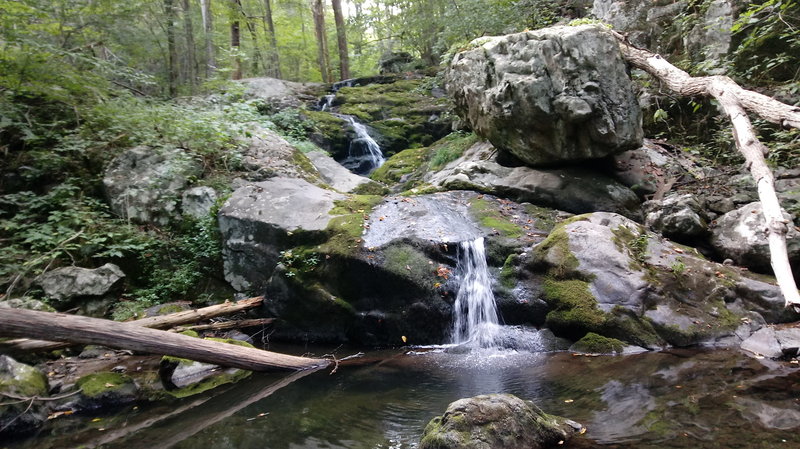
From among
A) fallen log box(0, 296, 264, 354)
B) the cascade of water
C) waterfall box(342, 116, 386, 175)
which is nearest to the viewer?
fallen log box(0, 296, 264, 354)

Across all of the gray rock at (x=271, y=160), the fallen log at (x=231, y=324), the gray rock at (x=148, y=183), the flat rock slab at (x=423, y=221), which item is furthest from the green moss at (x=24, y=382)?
the gray rock at (x=271, y=160)

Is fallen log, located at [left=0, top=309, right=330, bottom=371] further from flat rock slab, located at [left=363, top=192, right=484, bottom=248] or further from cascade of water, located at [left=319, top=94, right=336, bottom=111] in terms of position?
cascade of water, located at [left=319, top=94, right=336, bottom=111]

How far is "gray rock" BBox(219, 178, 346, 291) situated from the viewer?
7410 mm

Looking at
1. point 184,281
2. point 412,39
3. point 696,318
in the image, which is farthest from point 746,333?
point 412,39

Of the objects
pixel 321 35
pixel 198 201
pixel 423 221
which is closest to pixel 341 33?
pixel 321 35

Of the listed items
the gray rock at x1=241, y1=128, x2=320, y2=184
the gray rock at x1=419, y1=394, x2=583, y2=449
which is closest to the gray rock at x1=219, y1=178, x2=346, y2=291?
the gray rock at x1=241, y1=128, x2=320, y2=184

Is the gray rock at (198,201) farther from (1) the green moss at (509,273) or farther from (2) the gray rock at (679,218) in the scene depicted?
(2) the gray rock at (679,218)

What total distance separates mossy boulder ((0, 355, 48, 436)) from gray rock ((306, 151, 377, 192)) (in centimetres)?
677

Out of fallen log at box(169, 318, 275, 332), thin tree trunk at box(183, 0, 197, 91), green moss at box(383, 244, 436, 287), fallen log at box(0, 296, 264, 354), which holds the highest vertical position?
thin tree trunk at box(183, 0, 197, 91)

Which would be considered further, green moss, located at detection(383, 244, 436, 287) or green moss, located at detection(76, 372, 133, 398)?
green moss, located at detection(383, 244, 436, 287)

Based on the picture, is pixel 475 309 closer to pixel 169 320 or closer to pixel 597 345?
pixel 597 345

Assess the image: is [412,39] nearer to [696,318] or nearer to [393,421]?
[696,318]

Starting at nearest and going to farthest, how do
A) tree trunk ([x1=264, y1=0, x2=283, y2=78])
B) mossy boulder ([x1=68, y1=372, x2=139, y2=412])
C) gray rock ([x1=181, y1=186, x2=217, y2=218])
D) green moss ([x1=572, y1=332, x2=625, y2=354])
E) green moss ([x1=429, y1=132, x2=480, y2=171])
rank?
mossy boulder ([x1=68, y1=372, x2=139, y2=412]) < green moss ([x1=572, y1=332, x2=625, y2=354]) < gray rock ([x1=181, y1=186, x2=217, y2=218]) < green moss ([x1=429, y1=132, x2=480, y2=171]) < tree trunk ([x1=264, y1=0, x2=283, y2=78])

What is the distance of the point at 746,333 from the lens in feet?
17.3
